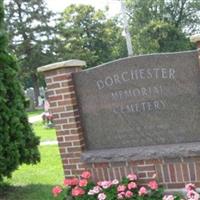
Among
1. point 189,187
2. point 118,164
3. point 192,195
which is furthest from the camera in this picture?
point 118,164

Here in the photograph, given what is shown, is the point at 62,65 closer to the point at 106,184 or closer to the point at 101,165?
the point at 101,165

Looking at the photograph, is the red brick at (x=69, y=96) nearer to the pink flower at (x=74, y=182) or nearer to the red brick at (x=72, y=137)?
the red brick at (x=72, y=137)

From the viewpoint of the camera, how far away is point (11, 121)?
7.97m

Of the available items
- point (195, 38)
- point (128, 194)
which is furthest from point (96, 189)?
point (195, 38)

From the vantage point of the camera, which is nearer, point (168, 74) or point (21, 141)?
point (168, 74)

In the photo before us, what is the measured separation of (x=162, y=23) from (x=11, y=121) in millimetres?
46252

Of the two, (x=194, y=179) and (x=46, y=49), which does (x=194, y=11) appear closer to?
(x=46, y=49)

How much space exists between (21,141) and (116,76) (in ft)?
8.17

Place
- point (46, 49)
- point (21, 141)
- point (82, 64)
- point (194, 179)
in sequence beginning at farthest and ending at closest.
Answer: point (46, 49)
point (21, 141)
point (82, 64)
point (194, 179)

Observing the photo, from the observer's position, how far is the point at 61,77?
21.8 ft

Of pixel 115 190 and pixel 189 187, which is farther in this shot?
pixel 115 190

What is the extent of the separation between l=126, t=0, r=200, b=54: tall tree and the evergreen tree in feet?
145

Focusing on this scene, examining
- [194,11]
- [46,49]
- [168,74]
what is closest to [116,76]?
[168,74]

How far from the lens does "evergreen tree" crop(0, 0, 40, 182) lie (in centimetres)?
784
